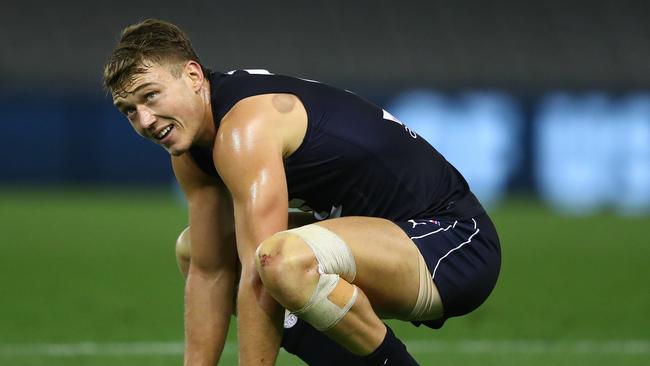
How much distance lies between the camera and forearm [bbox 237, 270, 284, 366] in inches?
138

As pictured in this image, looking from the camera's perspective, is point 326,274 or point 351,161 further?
point 351,161

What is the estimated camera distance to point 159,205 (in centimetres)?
1280

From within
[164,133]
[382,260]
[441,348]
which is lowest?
[441,348]

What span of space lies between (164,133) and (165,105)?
3.9 inches

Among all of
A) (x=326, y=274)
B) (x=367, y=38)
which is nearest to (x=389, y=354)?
(x=326, y=274)

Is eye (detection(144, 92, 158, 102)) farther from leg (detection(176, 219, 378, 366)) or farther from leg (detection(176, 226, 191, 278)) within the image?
leg (detection(176, 219, 378, 366))

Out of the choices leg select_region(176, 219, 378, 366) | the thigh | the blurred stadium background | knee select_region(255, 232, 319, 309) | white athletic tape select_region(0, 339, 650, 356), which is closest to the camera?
knee select_region(255, 232, 319, 309)

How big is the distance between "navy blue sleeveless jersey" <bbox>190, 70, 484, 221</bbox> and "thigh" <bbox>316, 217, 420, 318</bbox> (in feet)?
0.54

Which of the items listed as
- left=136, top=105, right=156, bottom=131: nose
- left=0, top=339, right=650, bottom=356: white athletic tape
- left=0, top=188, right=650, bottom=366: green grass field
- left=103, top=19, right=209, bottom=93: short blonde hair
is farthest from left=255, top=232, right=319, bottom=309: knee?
left=0, top=339, right=650, bottom=356: white athletic tape

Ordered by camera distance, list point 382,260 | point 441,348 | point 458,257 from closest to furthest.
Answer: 1. point 382,260
2. point 458,257
3. point 441,348

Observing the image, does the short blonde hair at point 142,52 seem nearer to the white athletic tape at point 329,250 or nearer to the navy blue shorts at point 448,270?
the white athletic tape at point 329,250

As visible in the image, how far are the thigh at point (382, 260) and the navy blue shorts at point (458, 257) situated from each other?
0.25 ft

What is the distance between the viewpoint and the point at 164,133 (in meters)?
3.73

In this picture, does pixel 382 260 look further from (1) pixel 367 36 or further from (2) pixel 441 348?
(1) pixel 367 36
